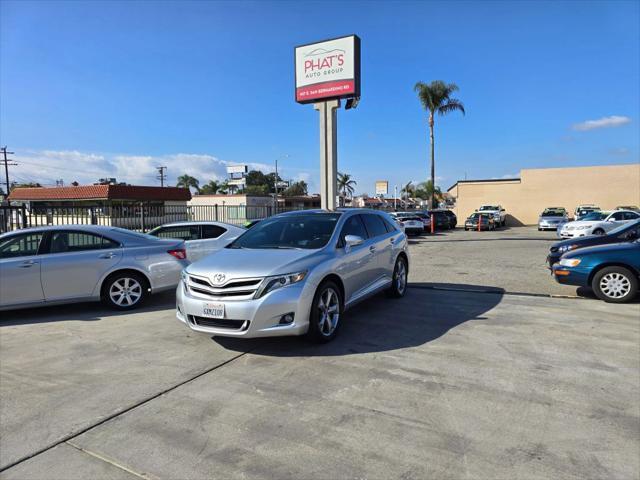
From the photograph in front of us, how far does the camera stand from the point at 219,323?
4898mm

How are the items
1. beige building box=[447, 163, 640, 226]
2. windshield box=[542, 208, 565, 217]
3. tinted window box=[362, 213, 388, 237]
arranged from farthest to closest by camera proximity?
beige building box=[447, 163, 640, 226] < windshield box=[542, 208, 565, 217] < tinted window box=[362, 213, 388, 237]

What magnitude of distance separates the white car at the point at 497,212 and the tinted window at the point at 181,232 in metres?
30.5

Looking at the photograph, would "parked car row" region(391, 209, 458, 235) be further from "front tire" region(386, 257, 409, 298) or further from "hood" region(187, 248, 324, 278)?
"hood" region(187, 248, 324, 278)

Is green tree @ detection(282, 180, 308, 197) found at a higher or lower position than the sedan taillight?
higher

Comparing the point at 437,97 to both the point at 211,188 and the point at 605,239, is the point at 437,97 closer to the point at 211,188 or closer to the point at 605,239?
the point at 605,239

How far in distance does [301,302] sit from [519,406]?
7.59 ft

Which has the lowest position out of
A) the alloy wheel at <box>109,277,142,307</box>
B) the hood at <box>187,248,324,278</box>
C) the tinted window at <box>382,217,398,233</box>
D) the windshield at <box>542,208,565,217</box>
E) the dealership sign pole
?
the alloy wheel at <box>109,277,142,307</box>

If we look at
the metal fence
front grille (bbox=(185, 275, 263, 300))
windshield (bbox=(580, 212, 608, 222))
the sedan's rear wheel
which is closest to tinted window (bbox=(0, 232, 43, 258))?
the sedan's rear wheel

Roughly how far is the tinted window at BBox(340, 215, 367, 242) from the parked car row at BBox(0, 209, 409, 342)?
2 cm

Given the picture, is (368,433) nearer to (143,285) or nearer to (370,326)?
(370,326)

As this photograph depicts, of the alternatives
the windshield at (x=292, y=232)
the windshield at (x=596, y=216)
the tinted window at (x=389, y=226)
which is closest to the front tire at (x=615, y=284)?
the tinted window at (x=389, y=226)

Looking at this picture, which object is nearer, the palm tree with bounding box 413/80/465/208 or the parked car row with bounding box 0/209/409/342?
the parked car row with bounding box 0/209/409/342

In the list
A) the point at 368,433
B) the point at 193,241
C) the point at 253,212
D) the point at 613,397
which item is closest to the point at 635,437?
the point at 613,397

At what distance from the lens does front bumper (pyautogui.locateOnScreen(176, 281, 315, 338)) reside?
4.68m
